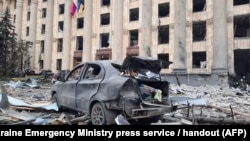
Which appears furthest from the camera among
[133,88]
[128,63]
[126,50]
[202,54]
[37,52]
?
[37,52]

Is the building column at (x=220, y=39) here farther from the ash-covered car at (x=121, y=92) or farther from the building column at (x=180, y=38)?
the ash-covered car at (x=121, y=92)

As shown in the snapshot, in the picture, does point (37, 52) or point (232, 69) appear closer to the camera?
point (232, 69)

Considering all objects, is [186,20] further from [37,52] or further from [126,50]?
[37,52]

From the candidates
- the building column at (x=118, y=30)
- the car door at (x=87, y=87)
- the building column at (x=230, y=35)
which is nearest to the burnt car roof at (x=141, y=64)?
the car door at (x=87, y=87)

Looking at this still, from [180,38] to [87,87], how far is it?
77.9ft

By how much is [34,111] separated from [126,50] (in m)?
26.3

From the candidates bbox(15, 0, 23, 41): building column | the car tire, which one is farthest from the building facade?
the car tire

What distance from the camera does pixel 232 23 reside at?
27750 millimetres

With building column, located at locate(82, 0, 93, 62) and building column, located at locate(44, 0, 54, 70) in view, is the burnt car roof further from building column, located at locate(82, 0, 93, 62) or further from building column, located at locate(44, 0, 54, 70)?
building column, located at locate(44, 0, 54, 70)

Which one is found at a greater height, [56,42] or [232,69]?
[56,42]

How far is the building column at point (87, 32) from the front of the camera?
122 feet

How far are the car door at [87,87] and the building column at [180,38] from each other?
2254 centimetres

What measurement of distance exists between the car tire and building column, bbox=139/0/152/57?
25300mm

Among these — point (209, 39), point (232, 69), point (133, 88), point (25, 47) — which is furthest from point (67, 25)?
point (133, 88)
